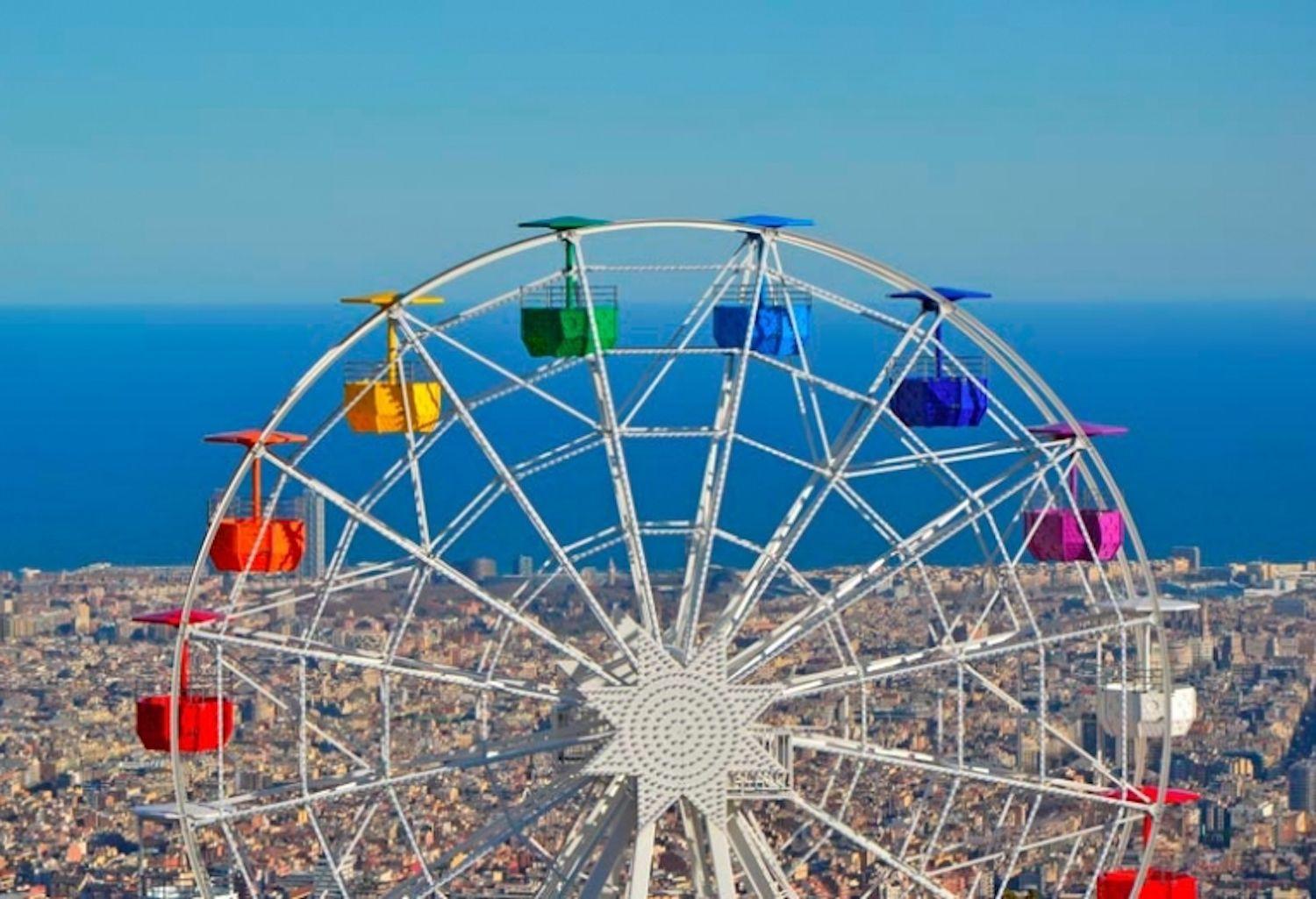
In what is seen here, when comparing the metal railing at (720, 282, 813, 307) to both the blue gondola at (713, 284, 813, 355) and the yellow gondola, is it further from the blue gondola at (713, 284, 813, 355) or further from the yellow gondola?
the yellow gondola

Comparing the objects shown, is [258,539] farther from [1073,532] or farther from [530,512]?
[1073,532]

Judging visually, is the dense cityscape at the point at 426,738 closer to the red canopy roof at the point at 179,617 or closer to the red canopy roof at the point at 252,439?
the red canopy roof at the point at 179,617

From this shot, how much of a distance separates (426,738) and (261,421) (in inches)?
2432

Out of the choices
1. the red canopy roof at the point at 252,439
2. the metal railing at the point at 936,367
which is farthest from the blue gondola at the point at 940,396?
the red canopy roof at the point at 252,439

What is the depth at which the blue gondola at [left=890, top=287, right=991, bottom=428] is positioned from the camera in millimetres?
18578

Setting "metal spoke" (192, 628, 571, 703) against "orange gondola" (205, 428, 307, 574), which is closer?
"metal spoke" (192, 628, 571, 703)

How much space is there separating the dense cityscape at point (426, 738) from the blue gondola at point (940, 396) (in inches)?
91.8

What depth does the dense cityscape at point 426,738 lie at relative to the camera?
36062 millimetres

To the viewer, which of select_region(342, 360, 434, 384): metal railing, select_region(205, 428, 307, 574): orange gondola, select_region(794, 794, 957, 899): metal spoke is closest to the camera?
select_region(794, 794, 957, 899): metal spoke

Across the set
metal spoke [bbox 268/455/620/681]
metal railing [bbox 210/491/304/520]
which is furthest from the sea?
metal spoke [bbox 268/455/620/681]

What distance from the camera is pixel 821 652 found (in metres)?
43.9

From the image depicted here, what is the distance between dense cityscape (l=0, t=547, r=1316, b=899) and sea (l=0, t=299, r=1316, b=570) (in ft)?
24.4

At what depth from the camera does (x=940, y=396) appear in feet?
61.3

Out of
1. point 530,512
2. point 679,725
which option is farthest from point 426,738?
point 530,512
